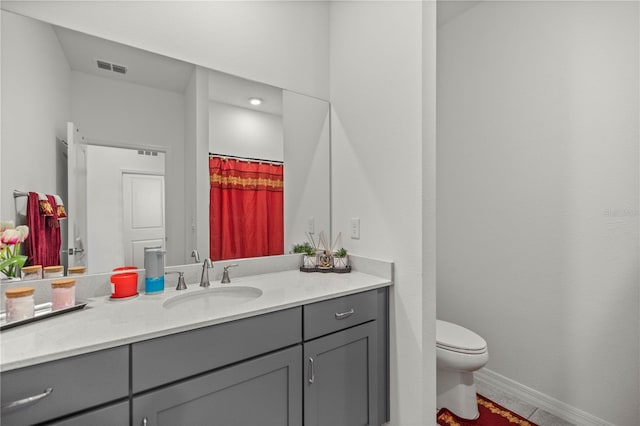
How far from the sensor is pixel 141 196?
4.87ft

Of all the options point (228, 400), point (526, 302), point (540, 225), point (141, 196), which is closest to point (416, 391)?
point (228, 400)

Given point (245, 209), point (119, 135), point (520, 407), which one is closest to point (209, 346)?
point (245, 209)

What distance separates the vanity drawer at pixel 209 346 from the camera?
3.06 feet

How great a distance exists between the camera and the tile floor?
1.77 metres

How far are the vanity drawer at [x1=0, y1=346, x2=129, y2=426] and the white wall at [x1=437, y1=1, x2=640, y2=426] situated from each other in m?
2.15

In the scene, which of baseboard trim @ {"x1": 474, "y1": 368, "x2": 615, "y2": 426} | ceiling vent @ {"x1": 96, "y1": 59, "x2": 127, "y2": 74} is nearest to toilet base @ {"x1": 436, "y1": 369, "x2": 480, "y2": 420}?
baseboard trim @ {"x1": 474, "y1": 368, "x2": 615, "y2": 426}

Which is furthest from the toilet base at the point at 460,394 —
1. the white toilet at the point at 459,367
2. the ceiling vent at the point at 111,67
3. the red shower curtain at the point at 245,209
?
the ceiling vent at the point at 111,67

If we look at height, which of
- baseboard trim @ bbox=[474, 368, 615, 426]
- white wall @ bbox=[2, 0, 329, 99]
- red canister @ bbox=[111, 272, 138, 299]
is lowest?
baseboard trim @ bbox=[474, 368, 615, 426]

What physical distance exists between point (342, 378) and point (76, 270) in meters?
1.23

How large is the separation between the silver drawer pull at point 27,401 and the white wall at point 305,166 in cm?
124

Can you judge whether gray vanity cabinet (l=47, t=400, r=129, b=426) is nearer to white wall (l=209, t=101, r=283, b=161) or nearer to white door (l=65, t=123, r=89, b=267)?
white door (l=65, t=123, r=89, b=267)

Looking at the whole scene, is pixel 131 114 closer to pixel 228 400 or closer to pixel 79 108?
pixel 79 108

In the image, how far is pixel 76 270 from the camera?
4.28ft

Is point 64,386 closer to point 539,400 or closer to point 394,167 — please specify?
point 394,167
